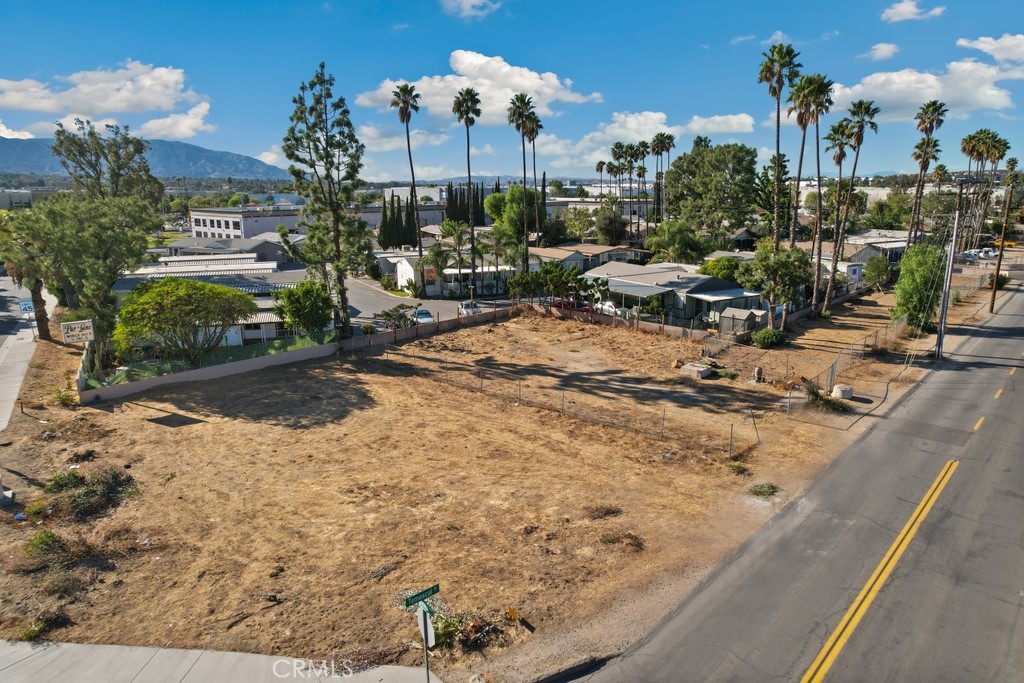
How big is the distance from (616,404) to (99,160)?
63.6m

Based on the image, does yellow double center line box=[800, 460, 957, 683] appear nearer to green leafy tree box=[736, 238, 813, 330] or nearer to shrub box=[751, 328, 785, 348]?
shrub box=[751, 328, 785, 348]

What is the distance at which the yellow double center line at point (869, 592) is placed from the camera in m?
12.6

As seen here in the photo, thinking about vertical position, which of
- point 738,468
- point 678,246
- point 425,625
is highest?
point 678,246

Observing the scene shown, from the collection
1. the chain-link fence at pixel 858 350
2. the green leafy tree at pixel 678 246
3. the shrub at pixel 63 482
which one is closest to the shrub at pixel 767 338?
the chain-link fence at pixel 858 350

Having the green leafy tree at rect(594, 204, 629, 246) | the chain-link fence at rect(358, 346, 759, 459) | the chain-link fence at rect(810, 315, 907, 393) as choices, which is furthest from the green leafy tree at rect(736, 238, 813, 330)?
the green leafy tree at rect(594, 204, 629, 246)

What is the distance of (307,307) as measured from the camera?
39438 mm

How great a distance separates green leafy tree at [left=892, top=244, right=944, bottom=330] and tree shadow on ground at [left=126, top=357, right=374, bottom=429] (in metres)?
35.6

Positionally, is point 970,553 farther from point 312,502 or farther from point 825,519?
point 312,502

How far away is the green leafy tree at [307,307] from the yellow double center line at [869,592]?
1323 inches

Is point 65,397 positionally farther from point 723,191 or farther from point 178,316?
point 723,191

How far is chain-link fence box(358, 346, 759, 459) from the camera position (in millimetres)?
25688

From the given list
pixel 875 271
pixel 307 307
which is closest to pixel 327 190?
pixel 307 307

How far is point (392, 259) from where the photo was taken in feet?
226

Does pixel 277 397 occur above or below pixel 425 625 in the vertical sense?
below
